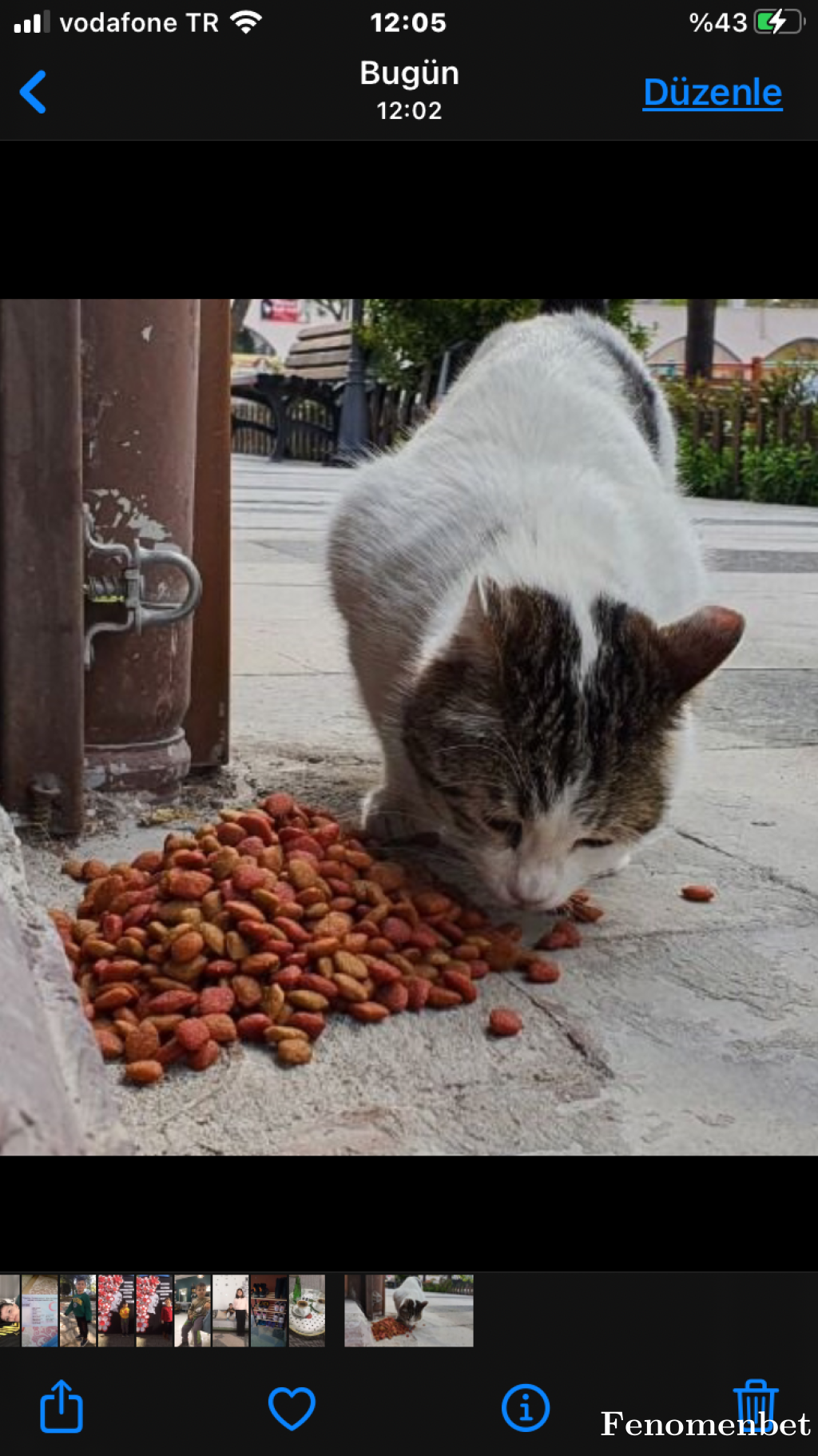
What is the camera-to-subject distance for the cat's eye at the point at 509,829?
2.08 m

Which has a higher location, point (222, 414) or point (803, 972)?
point (222, 414)

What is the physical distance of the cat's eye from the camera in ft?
6.82

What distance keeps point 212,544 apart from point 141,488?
314 millimetres

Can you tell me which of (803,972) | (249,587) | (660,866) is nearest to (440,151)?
(803,972)

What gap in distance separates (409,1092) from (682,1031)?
400 millimetres

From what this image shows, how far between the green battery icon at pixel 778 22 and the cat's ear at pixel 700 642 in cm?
82

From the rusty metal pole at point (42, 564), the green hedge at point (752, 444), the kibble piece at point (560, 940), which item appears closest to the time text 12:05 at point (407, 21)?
the rusty metal pole at point (42, 564)

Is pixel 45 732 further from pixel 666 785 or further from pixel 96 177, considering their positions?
pixel 96 177

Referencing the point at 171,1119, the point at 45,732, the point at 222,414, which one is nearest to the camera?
the point at 171,1119

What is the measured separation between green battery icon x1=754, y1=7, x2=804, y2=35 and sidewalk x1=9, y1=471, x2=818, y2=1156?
3.72ft

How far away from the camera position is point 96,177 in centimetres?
129

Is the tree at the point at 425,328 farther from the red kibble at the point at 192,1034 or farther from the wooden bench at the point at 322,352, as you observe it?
the red kibble at the point at 192,1034
